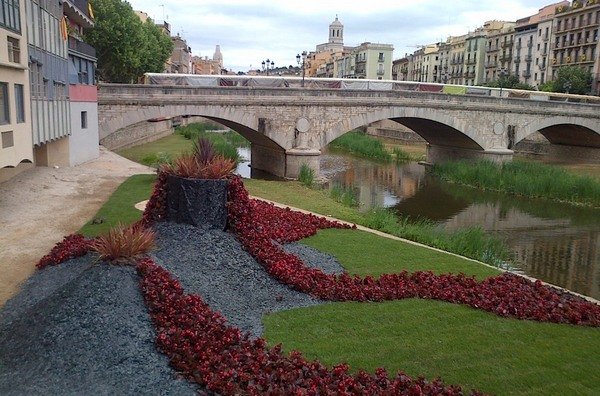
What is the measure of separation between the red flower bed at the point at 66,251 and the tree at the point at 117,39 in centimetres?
3033

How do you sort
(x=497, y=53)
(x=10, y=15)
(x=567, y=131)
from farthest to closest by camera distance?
(x=497, y=53) < (x=567, y=131) < (x=10, y=15)

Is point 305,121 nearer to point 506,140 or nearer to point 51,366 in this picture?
point 506,140

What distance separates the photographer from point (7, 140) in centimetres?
1464

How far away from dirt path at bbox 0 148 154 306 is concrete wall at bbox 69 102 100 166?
51 centimetres

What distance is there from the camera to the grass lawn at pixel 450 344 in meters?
7.28

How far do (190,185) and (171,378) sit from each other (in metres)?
5.40

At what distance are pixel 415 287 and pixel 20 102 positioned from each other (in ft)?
40.5

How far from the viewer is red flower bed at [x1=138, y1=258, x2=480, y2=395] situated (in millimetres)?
6574

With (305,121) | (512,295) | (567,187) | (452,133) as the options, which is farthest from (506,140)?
(512,295)

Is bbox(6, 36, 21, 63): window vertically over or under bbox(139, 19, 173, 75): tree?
under

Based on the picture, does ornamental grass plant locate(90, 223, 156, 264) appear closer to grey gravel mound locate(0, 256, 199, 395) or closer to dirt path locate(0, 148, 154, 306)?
grey gravel mound locate(0, 256, 199, 395)

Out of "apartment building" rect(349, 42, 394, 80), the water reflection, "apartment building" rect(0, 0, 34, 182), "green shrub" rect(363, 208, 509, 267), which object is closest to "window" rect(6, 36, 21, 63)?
"apartment building" rect(0, 0, 34, 182)

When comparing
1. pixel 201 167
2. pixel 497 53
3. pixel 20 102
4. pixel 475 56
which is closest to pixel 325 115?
pixel 20 102

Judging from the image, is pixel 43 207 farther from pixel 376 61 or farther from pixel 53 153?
pixel 376 61
